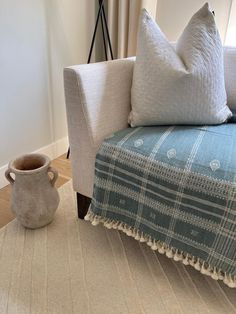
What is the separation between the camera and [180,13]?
1856 mm

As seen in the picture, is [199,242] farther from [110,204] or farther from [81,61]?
[81,61]

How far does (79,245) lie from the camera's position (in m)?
1.18

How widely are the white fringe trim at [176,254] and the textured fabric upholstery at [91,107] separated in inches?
7.3

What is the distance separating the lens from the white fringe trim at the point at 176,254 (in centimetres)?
88

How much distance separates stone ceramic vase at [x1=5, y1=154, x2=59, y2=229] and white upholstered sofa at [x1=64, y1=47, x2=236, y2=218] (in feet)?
0.43

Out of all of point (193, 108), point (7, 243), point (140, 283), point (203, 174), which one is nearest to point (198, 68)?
point (193, 108)

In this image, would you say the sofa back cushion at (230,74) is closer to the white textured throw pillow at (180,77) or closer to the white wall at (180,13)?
the white textured throw pillow at (180,77)


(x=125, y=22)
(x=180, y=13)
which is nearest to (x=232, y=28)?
(x=180, y=13)

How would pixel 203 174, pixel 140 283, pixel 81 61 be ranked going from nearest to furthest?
pixel 203 174
pixel 140 283
pixel 81 61

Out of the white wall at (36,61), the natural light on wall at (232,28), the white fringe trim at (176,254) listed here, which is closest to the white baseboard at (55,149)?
the white wall at (36,61)

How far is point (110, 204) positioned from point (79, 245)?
27 centimetres

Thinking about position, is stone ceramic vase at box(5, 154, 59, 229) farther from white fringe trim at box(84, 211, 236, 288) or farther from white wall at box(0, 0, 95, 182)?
white wall at box(0, 0, 95, 182)

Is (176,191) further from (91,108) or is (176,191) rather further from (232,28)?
(232,28)

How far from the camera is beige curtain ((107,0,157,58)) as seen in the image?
5.79 ft
